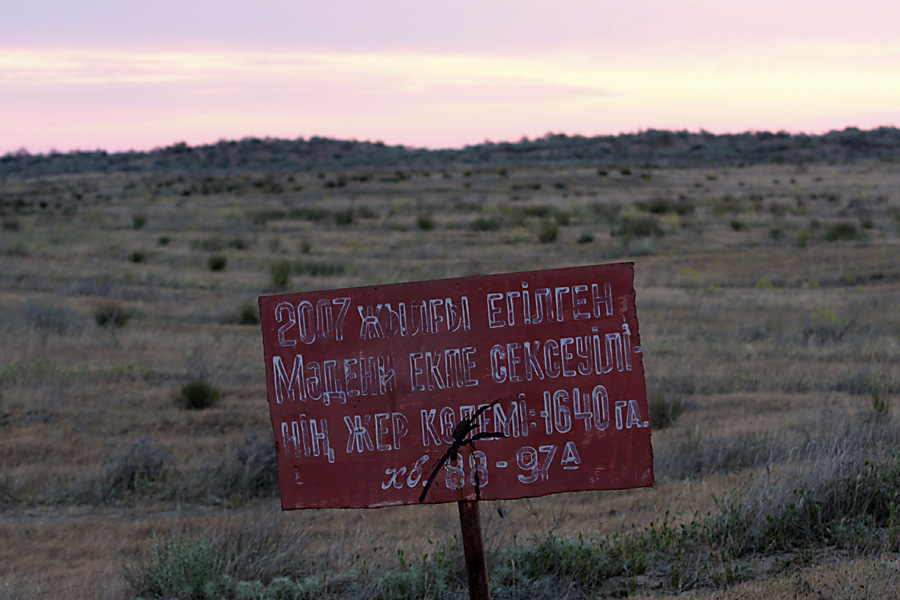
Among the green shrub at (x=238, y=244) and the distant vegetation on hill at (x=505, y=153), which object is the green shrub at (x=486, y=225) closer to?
the green shrub at (x=238, y=244)

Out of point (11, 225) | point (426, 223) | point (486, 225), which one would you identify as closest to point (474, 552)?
point (486, 225)

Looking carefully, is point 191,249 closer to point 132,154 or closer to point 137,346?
point 137,346

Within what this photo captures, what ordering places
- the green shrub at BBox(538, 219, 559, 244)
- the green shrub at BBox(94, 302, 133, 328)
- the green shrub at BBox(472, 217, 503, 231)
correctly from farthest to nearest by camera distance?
the green shrub at BBox(472, 217, 503, 231), the green shrub at BBox(538, 219, 559, 244), the green shrub at BBox(94, 302, 133, 328)

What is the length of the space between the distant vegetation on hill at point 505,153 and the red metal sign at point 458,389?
67415 millimetres

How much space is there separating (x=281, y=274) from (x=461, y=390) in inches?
565

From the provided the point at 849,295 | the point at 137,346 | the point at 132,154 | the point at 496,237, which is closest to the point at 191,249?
the point at 496,237

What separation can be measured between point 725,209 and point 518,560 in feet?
95.1

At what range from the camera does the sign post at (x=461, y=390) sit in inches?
→ 139

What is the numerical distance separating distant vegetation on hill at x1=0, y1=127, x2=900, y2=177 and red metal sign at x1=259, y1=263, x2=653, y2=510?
67.4 meters

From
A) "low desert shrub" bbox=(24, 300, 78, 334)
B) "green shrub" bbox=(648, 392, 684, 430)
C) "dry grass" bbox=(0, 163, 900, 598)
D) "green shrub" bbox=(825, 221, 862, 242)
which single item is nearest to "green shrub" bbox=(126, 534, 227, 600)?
"dry grass" bbox=(0, 163, 900, 598)

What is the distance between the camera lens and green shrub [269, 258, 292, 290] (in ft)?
55.5

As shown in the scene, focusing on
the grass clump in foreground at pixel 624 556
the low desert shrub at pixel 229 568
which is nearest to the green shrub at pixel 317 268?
the low desert shrub at pixel 229 568

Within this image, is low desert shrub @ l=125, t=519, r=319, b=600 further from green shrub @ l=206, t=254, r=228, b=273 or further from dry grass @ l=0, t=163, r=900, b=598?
green shrub @ l=206, t=254, r=228, b=273

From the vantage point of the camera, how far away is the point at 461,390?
3.58 metres
